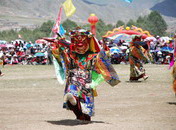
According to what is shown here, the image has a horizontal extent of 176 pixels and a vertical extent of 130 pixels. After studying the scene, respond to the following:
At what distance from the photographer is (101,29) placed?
4828 inches

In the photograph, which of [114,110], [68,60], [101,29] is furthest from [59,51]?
[101,29]

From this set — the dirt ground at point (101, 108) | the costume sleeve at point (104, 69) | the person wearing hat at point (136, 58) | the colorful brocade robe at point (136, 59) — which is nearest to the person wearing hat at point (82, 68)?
the costume sleeve at point (104, 69)

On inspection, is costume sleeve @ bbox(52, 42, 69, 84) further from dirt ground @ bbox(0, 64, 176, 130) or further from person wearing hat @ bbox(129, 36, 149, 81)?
person wearing hat @ bbox(129, 36, 149, 81)

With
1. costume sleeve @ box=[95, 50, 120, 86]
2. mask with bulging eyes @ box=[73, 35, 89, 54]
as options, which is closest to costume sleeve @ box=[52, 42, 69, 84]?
mask with bulging eyes @ box=[73, 35, 89, 54]

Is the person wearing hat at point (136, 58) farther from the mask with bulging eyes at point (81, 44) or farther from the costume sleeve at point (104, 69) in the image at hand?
the mask with bulging eyes at point (81, 44)

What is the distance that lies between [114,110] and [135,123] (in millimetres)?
2333

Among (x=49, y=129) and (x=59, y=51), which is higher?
(x=59, y=51)

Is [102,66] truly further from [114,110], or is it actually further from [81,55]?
[114,110]

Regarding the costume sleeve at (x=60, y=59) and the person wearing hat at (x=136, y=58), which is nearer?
the costume sleeve at (x=60, y=59)

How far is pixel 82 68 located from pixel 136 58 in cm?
1002

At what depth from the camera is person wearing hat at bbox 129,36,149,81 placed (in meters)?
20.5

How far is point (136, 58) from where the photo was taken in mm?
20781

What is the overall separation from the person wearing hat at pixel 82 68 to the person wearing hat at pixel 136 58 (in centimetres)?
933

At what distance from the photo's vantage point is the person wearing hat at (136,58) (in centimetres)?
2051
